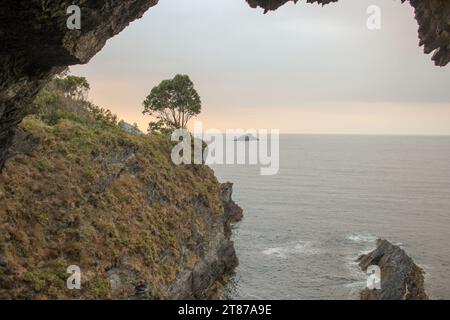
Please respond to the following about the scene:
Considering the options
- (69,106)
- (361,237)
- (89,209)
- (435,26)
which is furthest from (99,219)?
(361,237)

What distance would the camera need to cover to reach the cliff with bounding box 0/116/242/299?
21.3 m

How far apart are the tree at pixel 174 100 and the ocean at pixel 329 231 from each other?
18911 millimetres

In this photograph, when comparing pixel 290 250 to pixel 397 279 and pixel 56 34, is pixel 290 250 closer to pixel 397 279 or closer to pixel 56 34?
pixel 397 279

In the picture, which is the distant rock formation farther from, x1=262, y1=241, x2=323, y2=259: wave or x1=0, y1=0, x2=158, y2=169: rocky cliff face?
x1=0, y1=0, x2=158, y2=169: rocky cliff face

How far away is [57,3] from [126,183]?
854 inches

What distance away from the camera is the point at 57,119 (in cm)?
3416

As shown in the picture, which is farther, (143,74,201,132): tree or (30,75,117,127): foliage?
(143,74,201,132): tree

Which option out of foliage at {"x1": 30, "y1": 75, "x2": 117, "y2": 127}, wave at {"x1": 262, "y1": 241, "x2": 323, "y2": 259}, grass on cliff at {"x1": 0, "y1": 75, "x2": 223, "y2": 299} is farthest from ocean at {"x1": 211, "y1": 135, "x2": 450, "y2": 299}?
foliage at {"x1": 30, "y1": 75, "x2": 117, "y2": 127}

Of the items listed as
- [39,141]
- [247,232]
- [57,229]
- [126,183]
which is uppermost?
[39,141]

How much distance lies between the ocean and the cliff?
28.2 ft

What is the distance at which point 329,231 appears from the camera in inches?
2522

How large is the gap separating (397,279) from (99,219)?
86.5 ft
